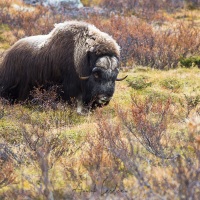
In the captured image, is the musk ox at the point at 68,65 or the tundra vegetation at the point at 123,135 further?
the musk ox at the point at 68,65

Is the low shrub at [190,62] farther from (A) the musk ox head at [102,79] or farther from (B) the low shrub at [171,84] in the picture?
(A) the musk ox head at [102,79]

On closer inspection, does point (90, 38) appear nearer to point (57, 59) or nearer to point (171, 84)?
point (57, 59)

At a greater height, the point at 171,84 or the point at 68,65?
the point at 68,65

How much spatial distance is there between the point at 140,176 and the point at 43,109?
327 centimetres

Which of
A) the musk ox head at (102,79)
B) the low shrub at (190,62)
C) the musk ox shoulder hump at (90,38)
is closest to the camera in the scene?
the musk ox head at (102,79)

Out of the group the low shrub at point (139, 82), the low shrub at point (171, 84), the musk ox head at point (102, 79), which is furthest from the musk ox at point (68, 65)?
the low shrub at point (171, 84)

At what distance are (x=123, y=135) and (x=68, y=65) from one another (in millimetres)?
1736

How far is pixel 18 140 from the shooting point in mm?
4500

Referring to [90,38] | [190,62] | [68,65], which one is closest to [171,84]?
[190,62]

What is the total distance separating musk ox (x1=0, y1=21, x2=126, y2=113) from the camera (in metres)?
5.52

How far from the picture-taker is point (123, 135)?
444cm

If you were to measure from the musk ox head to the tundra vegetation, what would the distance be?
0.72 feet

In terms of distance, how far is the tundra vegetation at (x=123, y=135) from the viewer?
9.11 feet

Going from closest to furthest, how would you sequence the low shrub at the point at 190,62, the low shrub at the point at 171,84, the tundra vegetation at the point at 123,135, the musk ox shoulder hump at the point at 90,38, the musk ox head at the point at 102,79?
the tundra vegetation at the point at 123,135, the musk ox head at the point at 102,79, the musk ox shoulder hump at the point at 90,38, the low shrub at the point at 171,84, the low shrub at the point at 190,62
